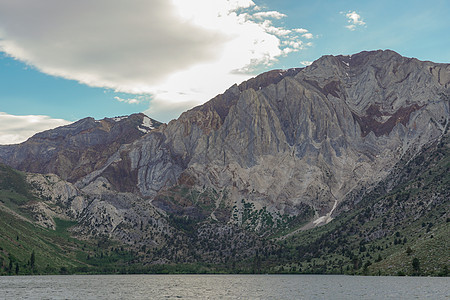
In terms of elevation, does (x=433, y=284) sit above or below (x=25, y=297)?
below

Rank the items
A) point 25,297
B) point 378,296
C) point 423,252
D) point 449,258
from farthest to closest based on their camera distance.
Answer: point 423,252 → point 449,258 → point 25,297 → point 378,296

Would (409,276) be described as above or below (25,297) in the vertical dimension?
below

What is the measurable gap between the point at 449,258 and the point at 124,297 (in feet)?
379

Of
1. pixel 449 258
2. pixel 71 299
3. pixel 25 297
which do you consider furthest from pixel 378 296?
pixel 25 297

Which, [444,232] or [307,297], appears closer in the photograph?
[307,297]

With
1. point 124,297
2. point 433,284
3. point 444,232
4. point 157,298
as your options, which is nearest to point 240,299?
point 157,298

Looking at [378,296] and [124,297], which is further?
[124,297]

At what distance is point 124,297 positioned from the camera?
150 metres

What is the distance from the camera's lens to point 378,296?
→ 136 metres

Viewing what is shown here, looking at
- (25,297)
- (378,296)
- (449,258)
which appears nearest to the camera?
(378,296)

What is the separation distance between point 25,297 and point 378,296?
105056 mm

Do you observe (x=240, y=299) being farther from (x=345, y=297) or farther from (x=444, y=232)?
(x=444, y=232)

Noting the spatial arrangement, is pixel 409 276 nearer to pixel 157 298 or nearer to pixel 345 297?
pixel 345 297

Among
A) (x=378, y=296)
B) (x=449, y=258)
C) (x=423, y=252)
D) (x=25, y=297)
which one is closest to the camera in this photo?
(x=378, y=296)
